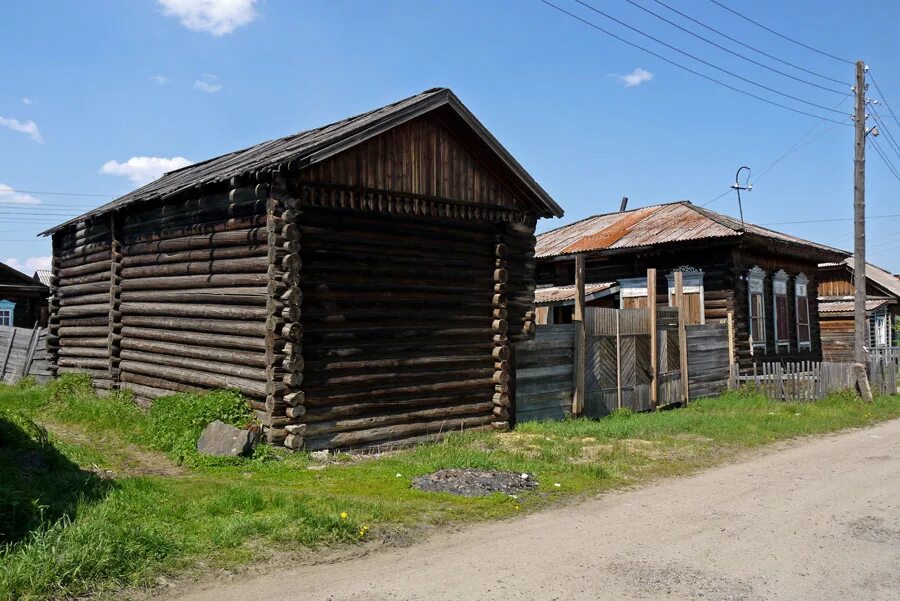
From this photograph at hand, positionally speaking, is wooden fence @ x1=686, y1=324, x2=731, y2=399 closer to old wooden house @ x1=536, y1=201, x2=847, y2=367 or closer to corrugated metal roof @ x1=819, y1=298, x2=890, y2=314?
old wooden house @ x1=536, y1=201, x2=847, y2=367

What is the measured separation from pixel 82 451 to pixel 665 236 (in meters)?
16.7

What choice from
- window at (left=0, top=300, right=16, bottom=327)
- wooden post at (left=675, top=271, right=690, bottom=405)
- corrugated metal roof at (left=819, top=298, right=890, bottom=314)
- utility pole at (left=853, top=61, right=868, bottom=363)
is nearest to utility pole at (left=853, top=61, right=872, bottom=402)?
utility pole at (left=853, top=61, right=868, bottom=363)

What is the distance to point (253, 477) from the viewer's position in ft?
30.1

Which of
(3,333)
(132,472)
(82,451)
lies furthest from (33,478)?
(3,333)

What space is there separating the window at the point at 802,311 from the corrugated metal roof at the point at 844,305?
1082 cm

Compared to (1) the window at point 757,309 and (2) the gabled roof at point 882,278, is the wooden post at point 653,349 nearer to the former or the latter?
(1) the window at point 757,309

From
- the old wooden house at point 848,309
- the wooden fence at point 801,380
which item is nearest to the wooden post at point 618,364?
the wooden fence at point 801,380

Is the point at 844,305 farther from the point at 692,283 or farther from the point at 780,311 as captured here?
the point at 692,283

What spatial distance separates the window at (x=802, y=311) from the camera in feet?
80.5

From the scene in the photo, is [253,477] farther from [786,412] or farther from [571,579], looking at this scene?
[786,412]

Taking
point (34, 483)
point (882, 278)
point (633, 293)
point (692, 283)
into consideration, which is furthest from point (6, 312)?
point (882, 278)

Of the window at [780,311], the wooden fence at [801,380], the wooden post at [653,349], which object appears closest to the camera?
the wooden post at [653,349]

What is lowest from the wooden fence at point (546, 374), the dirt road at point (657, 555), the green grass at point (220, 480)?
the dirt road at point (657, 555)

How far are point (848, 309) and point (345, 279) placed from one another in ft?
100
